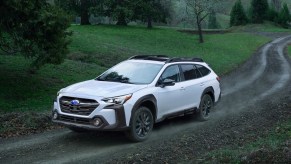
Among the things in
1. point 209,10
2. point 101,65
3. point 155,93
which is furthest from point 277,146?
point 209,10

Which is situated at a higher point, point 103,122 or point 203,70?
point 203,70

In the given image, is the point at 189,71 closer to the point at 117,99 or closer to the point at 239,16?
the point at 117,99

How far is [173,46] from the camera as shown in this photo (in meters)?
41.7

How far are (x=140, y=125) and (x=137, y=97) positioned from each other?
687 mm

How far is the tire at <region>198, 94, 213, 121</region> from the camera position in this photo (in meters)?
13.0

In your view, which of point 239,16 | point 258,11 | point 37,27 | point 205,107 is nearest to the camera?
point 205,107

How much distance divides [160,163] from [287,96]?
11.3 meters

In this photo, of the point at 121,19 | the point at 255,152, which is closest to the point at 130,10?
the point at 121,19

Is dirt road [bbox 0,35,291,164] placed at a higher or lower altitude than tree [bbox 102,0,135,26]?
lower

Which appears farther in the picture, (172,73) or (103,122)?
(172,73)

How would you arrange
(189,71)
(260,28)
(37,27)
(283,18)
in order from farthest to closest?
(283,18), (260,28), (37,27), (189,71)

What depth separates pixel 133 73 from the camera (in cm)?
1140

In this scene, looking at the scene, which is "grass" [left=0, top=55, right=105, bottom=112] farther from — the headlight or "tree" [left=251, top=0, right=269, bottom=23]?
"tree" [left=251, top=0, right=269, bottom=23]

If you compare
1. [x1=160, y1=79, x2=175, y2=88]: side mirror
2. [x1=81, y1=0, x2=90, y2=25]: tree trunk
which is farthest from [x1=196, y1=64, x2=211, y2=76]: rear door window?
[x1=81, y1=0, x2=90, y2=25]: tree trunk
